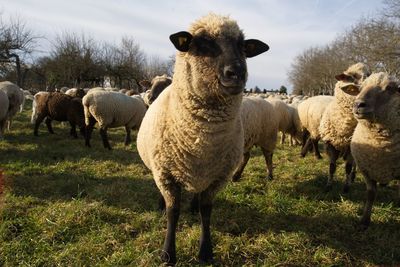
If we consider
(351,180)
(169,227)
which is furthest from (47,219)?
(351,180)

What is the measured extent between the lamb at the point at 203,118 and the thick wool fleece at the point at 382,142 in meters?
1.67

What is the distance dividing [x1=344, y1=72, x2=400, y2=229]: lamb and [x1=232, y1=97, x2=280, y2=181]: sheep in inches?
70.3

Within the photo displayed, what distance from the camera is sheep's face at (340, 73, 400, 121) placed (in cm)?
368

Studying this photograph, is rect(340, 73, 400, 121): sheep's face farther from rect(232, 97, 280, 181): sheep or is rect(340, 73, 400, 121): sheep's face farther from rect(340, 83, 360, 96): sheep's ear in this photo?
rect(232, 97, 280, 181): sheep

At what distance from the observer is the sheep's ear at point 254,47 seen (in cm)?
312

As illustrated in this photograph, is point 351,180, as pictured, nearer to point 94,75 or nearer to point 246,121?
point 246,121

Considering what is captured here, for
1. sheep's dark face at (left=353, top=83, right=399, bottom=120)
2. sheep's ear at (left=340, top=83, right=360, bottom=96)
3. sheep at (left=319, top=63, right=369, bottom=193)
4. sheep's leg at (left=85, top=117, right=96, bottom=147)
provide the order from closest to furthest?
sheep's dark face at (left=353, top=83, right=399, bottom=120), sheep's ear at (left=340, top=83, right=360, bottom=96), sheep at (left=319, top=63, right=369, bottom=193), sheep's leg at (left=85, top=117, right=96, bottom=147)

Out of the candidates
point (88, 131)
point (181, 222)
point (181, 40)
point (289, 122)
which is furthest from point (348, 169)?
point (88, 131)

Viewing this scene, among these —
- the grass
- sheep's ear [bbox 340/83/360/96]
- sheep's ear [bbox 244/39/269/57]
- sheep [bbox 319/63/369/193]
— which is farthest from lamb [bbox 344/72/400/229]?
sheep's ear [bbox 244/39/269/57]

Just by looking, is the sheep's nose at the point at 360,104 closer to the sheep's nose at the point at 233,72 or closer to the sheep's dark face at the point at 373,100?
the sheep's dark face at the point at 373,100

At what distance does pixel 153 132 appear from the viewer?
3.28 meters

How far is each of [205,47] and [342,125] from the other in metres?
3.13

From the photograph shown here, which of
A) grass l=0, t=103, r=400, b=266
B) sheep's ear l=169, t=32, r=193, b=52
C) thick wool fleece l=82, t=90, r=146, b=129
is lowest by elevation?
grass l=0, t=103, r=400, b=266

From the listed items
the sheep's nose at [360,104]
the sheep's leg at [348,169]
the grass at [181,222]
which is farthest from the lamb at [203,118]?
the sheep's leg at [348,169]
